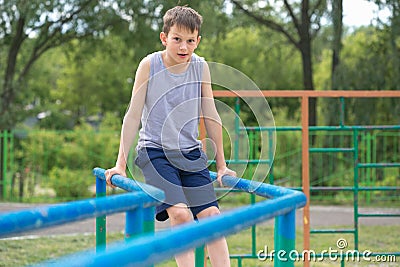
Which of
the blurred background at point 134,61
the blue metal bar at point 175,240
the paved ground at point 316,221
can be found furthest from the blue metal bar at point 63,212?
the blurred background at point 134,61

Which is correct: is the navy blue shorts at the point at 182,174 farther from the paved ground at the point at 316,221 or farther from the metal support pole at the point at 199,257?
the paved ground at the point at 316,221

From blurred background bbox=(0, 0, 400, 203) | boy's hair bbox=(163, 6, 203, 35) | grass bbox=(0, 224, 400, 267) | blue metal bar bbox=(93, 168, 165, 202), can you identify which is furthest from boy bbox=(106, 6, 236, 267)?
blurred background bbox=(0, 0, 400, 203)

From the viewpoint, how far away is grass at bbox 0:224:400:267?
6.41 metres

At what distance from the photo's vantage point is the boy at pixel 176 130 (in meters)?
2.67

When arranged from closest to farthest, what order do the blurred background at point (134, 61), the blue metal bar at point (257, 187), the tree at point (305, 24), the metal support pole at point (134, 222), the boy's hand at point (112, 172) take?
the blue metal bar at point (257, 187)
the metal support pole at point (134, 222)
the boy's hand at point (112, 172)
the blurred background at point (134, 61)
the tree at point (305, 24)

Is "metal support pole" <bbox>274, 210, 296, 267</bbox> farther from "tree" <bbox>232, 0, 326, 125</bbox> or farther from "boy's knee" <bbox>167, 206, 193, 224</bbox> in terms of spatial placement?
"tree" <bbox>232, 0, 326, 125</bbox>

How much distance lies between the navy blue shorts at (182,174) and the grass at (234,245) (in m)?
3.31

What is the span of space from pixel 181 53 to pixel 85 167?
10.4 metres

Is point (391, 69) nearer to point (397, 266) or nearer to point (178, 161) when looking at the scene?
point (397, 266)

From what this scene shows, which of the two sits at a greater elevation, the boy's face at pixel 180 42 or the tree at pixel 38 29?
the tree at pixel 38 29

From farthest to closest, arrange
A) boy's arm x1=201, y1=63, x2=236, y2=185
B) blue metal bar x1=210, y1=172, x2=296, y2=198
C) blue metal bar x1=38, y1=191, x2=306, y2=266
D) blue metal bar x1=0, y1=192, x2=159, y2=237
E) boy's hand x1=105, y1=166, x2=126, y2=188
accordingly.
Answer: boy's arm x1=201, y1=63, x2=236, y2=185
boy's hand x1=105, y1=166, x2=126, y2=188
blue metal bar x1=210, y1=172, x2=296, y2=198
blue metal bar x1=0, y1=192, x2=159, y2=237
blue metal bar x1=38, y1=191, x2=306, y2=266

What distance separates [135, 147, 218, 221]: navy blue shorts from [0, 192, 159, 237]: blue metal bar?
0.59 meters

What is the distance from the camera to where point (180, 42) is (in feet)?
8.94

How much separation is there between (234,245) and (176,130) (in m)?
4.85
